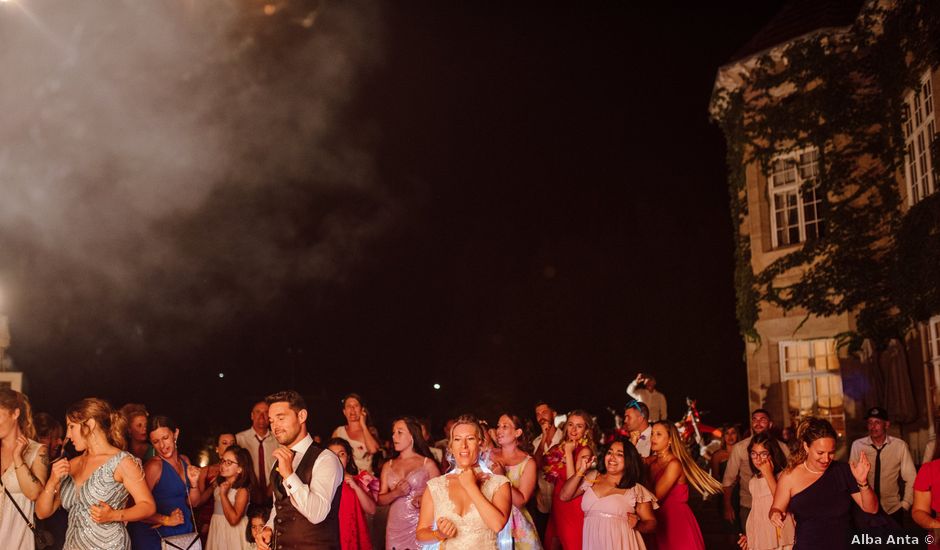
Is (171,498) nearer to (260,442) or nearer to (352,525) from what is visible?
(352,525)

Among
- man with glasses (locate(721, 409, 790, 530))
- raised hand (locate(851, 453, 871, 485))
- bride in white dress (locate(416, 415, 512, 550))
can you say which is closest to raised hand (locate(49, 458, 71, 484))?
bride in white dress (locate(416, 415, 512, 550))

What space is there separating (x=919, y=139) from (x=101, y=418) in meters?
12.9

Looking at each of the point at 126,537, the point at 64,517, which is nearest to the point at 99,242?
the point at 64,517

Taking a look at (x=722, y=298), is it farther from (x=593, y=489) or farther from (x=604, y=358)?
(x=593, y=489)

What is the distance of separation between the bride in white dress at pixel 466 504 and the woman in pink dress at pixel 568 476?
2.36 m

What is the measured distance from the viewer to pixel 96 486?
5.59m

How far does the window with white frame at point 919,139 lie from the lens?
13.4 metres

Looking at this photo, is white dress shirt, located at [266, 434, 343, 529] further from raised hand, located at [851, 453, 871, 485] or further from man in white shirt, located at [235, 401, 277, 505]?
man in white shirt, located at [235, 401, 277, 505]

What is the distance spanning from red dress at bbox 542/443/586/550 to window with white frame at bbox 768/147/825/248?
10190 mm

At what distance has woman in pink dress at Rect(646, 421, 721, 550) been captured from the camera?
23.7 feet

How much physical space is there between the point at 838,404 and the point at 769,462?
389 inches

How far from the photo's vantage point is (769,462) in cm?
703

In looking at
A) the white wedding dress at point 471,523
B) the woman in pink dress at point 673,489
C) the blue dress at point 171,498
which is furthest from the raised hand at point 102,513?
the woman in pink dress at point 673,489


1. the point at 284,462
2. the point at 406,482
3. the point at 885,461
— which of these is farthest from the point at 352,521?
the point at 885,461
